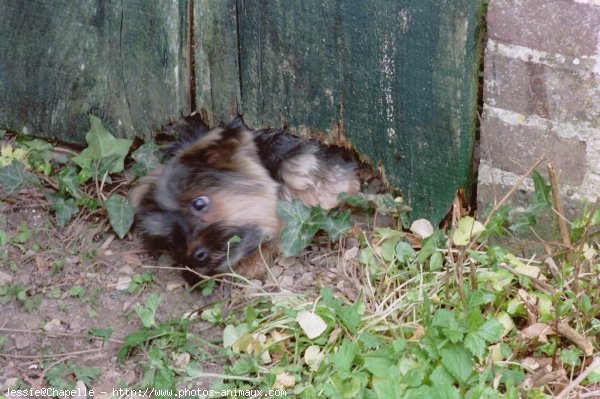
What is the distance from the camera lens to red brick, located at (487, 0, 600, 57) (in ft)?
12.3

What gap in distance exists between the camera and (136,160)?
4750 millimetres

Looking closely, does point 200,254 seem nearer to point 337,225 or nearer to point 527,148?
point 337,225

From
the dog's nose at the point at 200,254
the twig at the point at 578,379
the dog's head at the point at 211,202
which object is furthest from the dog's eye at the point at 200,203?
the twig at the point at 578,379

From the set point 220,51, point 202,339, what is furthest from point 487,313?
point 220,51

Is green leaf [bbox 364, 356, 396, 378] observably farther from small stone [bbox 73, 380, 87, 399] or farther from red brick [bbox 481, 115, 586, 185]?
small stone [bbox 73, 380, 87, 399]

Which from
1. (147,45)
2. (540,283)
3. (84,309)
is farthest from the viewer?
(147,45)

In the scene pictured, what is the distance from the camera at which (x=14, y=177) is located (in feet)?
15.7

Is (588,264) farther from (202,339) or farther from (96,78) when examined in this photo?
(96,78)

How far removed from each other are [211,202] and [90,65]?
0.95m

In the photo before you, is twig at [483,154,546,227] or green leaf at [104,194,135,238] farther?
green leaf at [104,194,135,238]

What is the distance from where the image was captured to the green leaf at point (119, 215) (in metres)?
4.61

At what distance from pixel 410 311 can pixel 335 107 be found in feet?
3.16

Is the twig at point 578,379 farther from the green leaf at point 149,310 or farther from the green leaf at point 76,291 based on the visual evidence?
the green leaf at point 76,291

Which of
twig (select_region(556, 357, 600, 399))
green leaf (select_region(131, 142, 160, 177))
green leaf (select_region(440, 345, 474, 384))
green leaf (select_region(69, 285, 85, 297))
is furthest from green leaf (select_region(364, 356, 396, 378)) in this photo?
green leaf (select_region(131, 142, 160, 177))
